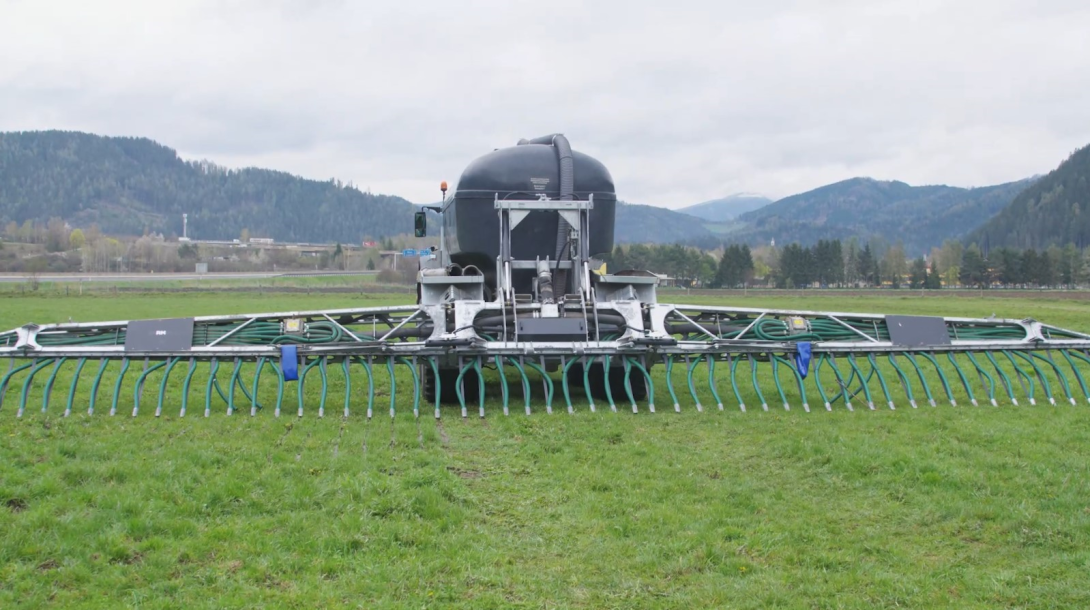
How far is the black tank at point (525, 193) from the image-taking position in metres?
11.4

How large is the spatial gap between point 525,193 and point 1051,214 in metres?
163

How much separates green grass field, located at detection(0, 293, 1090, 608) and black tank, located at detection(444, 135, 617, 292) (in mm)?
3159

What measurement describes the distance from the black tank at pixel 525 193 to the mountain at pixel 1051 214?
151194 millimetres

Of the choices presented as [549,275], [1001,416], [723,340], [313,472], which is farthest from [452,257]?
[1001,416]

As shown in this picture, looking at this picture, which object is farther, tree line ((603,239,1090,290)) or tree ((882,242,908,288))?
tree ((882,242,908,288))

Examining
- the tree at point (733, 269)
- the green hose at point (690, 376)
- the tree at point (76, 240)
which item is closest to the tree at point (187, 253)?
the tree at point (76, 240)

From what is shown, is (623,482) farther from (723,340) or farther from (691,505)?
(723,340)

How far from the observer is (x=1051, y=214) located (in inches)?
5896

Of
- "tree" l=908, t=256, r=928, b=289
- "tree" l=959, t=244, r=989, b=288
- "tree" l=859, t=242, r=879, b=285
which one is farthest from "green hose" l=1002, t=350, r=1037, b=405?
"tree" l=859, t=242, r=879, b=285

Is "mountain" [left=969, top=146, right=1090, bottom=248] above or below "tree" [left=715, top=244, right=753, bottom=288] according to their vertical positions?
above

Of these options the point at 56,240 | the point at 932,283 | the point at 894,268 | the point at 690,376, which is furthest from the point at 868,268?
the point at 56,240

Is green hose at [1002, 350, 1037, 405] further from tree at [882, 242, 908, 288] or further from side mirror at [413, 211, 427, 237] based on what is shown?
tree at [882, 242, 908, 288]

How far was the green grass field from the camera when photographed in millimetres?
4578

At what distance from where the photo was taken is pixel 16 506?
5871mm
